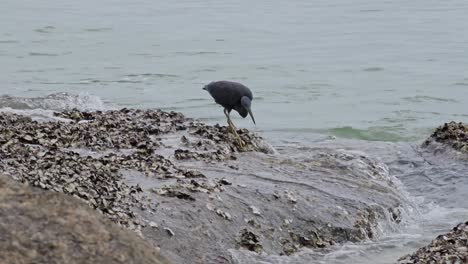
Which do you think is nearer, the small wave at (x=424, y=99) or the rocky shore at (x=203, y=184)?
the rocky shore at (x=203, y=184)

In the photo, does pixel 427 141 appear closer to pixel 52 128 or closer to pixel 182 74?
pixel 52 128

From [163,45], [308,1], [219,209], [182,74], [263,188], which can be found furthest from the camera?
[308,1]

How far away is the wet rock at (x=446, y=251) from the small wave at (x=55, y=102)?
791cm

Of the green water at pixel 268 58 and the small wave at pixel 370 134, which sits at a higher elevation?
the small wave at pixel 370 134

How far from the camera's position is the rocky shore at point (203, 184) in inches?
308

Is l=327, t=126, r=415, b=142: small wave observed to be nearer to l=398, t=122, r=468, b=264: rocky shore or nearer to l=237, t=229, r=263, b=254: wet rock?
l=398, t=122, r=468, b=264: rocky shore

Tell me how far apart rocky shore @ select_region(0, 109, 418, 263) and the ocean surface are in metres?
0.30

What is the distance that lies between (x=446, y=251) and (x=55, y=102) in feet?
29.3

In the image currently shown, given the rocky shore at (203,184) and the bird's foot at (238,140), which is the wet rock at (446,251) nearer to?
the rocky shore at (203,184)

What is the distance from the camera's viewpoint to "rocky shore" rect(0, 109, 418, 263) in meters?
7.82

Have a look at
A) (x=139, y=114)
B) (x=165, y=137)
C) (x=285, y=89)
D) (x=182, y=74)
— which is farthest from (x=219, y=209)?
(x=182, y=74)

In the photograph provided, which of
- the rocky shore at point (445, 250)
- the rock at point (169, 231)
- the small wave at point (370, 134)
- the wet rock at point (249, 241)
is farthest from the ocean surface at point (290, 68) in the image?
the rock at point (169, 231)

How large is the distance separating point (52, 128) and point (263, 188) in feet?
7.85

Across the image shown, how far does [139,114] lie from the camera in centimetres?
1219
